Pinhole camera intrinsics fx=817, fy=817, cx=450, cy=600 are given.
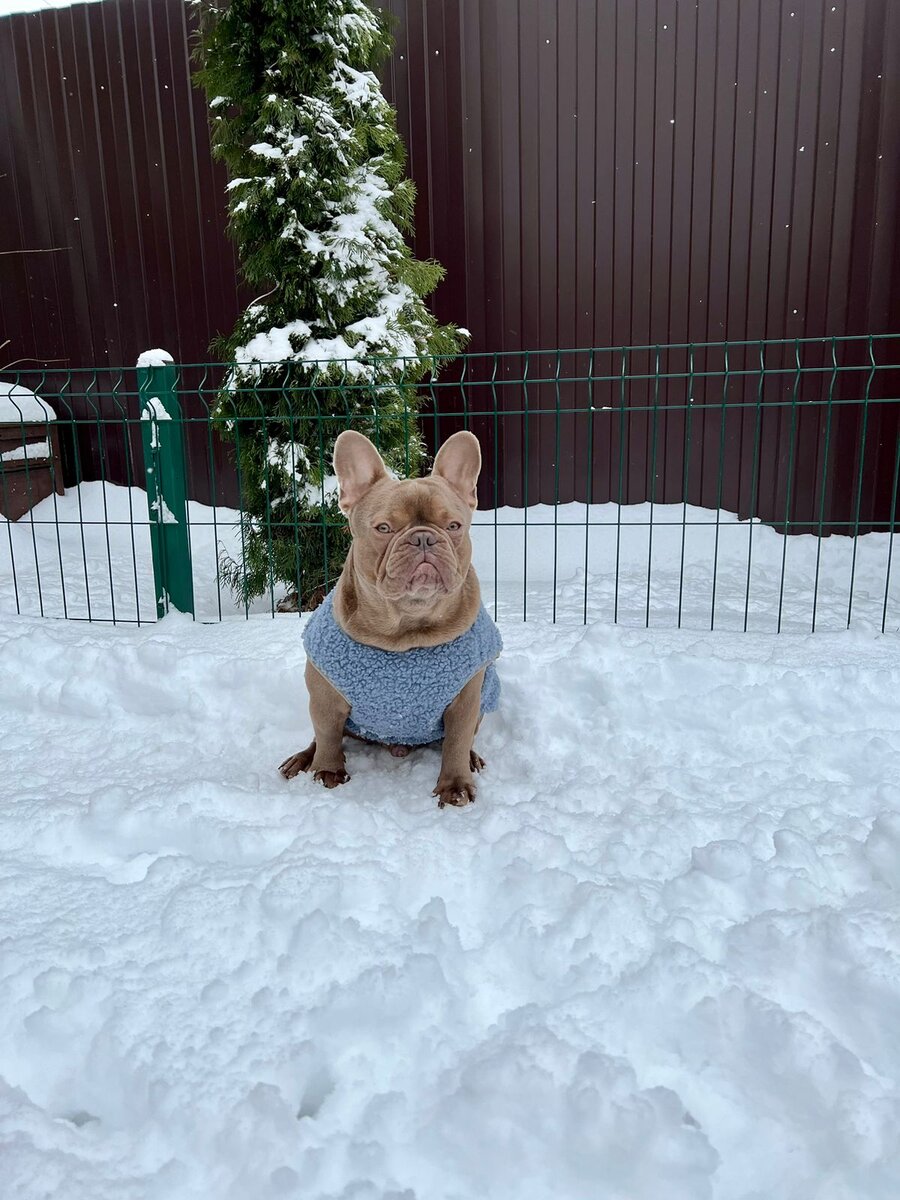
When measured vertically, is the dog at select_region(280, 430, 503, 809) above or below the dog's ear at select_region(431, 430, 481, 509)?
below

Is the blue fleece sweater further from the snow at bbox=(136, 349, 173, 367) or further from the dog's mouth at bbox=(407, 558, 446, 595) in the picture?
the snow at bbox=(136, 349, 173, 367)

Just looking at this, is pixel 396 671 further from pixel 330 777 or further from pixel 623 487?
pixel 623 487

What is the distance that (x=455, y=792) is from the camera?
2.40m

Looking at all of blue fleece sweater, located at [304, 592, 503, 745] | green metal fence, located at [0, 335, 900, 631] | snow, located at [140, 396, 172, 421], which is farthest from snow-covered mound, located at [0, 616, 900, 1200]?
green metal fence, located at [0, 335, 900, 631]

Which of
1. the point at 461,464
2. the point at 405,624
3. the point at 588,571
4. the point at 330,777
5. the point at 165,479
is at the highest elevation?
the point at 461,464

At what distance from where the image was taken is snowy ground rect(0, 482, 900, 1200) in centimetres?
129

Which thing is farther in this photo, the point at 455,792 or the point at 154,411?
the point at 154,411

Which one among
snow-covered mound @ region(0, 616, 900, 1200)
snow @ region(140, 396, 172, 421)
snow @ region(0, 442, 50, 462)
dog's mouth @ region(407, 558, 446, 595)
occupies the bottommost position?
snow-covered mound @ region(0, 616, 900, 1200)

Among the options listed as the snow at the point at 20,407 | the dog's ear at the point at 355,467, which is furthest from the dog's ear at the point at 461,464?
the snow at the point at 20,407

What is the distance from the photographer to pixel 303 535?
4648 millimetres

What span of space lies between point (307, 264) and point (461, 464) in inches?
101

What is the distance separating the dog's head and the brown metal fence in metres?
3.23

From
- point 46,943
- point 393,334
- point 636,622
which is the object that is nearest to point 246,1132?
point 46,943

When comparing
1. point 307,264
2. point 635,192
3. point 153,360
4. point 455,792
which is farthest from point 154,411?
point 635,192
